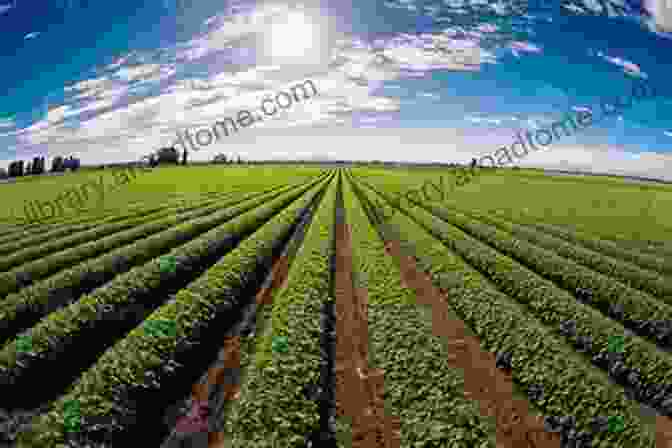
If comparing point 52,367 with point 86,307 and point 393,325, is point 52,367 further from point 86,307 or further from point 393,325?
point 393,325

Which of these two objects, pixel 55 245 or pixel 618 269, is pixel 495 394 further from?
pixel 55 245

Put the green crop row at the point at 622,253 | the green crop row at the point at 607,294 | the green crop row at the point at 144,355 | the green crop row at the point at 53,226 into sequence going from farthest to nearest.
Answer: the green crop row at the point at 53,226
the green crop row at the point at 622,253
the green crop row at the point at 607,294
the green crop row at the point at 144,355

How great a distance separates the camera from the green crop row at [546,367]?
19.6 feet

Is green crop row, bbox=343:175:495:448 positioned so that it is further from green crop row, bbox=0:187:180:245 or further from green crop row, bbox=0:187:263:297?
green crop row, bbox=0:187:180:245

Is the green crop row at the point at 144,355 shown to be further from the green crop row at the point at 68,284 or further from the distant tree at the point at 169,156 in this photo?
the distant tree at the point at 169,156

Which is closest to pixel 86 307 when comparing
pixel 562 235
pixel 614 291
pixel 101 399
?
pixel 101 399

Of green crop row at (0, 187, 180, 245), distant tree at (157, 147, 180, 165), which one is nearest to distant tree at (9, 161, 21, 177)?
distant tree at (157, 147, 180, 165)

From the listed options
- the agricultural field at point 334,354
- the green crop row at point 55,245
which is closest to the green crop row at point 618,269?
the agricultural field at point 334,354

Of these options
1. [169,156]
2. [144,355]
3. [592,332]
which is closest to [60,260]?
[144,355]

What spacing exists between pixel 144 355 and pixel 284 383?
149 inches

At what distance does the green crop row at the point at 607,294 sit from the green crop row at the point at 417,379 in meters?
7.67

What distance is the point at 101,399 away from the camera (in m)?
6.20

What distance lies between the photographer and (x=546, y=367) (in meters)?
7.43

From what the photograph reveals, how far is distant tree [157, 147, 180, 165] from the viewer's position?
165625 mm
